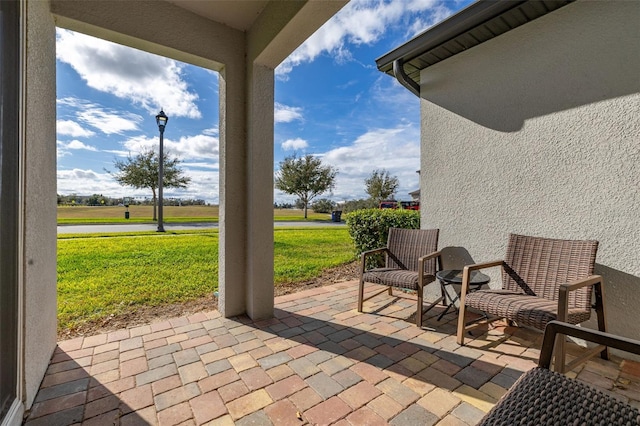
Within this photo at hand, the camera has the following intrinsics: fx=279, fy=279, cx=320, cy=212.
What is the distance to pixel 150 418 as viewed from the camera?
1620 mm

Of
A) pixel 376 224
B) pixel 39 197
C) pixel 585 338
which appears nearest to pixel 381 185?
pixel 376 224

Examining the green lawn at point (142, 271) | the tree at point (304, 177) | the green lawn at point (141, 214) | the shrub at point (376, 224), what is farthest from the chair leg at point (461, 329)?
the tree at point (304, 177)

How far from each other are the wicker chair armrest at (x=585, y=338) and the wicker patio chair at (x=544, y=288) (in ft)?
3.23

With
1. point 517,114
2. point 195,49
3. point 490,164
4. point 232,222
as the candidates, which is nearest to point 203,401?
point 232,222

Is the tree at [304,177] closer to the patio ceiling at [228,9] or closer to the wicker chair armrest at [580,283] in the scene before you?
the patio ceiling at [228,9]

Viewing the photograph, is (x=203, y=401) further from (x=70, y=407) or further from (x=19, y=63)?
(x=19, y=63)

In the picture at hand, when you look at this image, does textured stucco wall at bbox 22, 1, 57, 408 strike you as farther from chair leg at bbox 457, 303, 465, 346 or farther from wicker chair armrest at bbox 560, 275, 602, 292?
wicker chair armrest at bbox 560, 275, 602, 292

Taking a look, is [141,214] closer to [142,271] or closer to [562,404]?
[142,271]

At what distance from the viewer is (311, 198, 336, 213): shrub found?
2575cm

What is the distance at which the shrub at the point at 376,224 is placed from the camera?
4594 mm

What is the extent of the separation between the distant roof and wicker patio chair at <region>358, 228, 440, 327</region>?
1.99 metres

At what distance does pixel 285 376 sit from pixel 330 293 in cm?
187

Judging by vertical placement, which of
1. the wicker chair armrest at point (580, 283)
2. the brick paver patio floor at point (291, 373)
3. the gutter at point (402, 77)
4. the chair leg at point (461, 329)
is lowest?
the brick paver patio floor at point (291, 373)

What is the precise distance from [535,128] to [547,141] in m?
0.18
